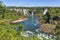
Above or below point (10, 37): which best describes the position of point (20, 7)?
below

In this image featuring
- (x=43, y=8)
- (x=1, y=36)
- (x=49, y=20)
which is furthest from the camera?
(x=43, y=8)

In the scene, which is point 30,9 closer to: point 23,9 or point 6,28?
point 23,9

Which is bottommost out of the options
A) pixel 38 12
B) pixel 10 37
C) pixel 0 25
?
pixel 38 12

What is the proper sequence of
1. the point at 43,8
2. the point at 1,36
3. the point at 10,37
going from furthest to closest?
the point at 43,8
the point at 10,37
the point at 1,36

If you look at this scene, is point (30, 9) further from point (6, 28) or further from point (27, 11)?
point (6, 28)

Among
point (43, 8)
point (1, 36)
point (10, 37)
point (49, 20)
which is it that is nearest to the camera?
point (1, 36)

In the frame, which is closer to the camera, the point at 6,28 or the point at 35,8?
the point at 6,28

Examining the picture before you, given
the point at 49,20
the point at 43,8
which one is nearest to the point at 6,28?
the point at 49,20

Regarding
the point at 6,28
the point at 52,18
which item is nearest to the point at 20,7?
the point at 52,18

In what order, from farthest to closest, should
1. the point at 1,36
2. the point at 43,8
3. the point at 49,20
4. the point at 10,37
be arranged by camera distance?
1. the point at 43,8
2. the point at 49,20
3. the point at 10,37
4. the point at 1,36
